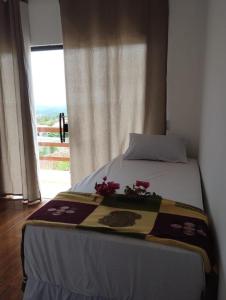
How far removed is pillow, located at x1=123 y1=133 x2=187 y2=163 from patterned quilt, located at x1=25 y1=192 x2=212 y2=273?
1.10m

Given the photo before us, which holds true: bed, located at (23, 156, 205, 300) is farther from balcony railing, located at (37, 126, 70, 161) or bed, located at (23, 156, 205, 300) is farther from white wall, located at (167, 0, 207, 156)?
balcony railing, located at (37, 126, 70, 161)

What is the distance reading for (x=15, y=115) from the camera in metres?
3.39

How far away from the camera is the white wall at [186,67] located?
9.04 feet

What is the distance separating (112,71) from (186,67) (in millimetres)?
844

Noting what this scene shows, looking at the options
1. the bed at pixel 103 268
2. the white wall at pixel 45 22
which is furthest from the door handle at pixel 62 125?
the bed at pixel 103 268

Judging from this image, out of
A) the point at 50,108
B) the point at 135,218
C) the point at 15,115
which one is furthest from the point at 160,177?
the point at 15,115

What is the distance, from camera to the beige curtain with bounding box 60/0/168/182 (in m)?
2.84

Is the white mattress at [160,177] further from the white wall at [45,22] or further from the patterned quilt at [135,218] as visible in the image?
the white wall at [45,22]

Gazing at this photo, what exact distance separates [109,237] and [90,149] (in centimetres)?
198

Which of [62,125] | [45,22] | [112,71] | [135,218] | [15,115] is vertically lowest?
[135,218]

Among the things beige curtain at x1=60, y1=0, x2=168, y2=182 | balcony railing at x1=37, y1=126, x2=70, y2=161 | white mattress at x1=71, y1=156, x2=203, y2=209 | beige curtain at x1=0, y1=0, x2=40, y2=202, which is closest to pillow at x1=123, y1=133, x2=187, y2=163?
white mattress at x1=71, y1=156, x2=203, y2=209

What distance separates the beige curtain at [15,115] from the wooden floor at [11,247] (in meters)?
0.21

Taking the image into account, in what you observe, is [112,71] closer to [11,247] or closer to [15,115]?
[15,115]

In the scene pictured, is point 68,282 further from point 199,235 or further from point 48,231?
point 199,235
